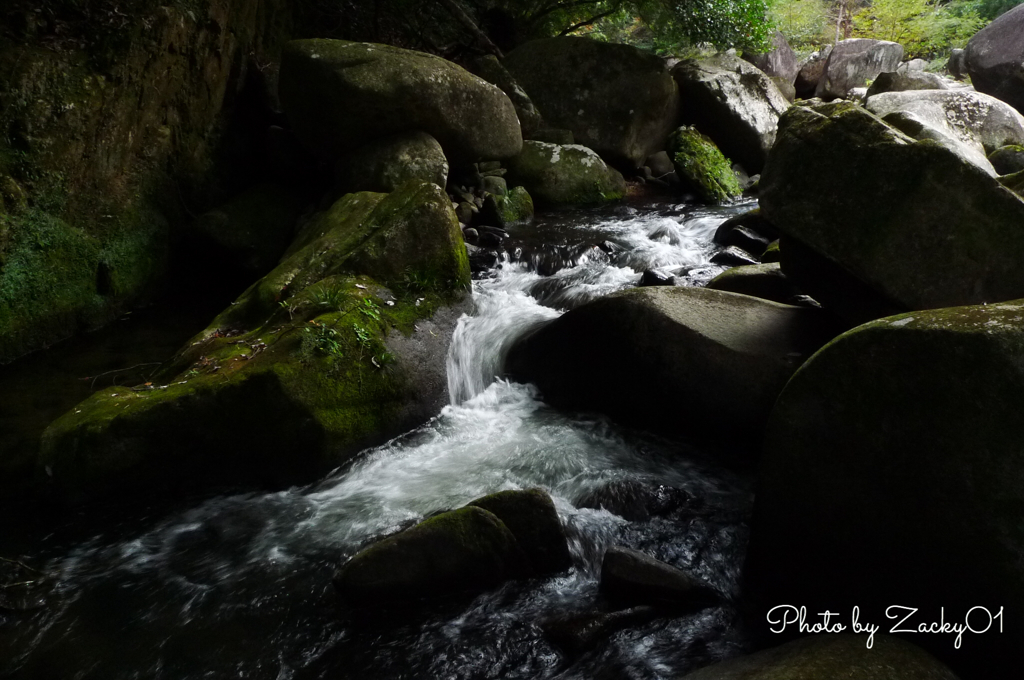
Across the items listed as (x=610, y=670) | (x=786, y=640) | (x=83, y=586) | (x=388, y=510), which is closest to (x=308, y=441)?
(x=388, y=510)

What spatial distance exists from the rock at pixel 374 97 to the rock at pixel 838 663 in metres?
7.85

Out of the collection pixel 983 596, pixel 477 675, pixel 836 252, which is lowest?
pixel 477 675

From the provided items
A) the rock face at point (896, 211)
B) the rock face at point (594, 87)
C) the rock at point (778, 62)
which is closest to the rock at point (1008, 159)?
the rock face at point (594, 87)

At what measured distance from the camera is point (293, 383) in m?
4.48

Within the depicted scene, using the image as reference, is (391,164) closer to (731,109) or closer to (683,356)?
(683,356)

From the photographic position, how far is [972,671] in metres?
2.66

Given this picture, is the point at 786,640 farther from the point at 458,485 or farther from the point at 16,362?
the point at 16,362

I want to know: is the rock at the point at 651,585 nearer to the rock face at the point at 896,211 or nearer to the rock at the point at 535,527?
the rock at the point at 535,527

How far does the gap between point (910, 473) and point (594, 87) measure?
38.7 ft

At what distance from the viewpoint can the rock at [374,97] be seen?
863cm

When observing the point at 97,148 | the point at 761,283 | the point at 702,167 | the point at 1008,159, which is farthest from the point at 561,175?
the point at 97,148

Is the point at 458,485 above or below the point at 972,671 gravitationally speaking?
below

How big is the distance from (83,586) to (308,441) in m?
1.44

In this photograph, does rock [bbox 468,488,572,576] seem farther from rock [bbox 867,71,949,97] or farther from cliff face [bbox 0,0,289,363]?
rock [bbox 867,71,949,97]
